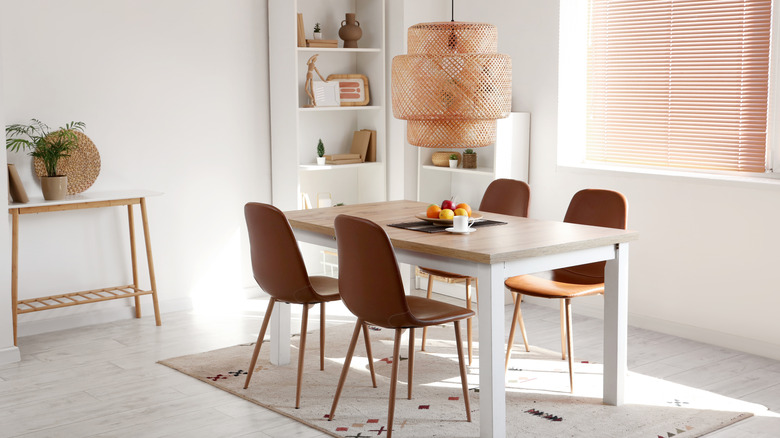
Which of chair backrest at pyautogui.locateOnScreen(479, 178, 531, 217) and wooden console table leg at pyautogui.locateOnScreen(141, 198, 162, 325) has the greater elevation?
chair backrest at pyautogui.locateOnScreen(479, 178, 531, 217)

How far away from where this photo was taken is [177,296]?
5793 mm

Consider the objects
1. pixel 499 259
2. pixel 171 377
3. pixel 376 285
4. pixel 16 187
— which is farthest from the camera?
pixel 16 187

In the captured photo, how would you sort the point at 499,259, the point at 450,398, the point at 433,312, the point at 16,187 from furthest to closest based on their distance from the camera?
the point at 16,187 → the point at 450,398 → the point at 433,312 → the point at 499,259

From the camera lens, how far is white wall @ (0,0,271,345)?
5.11 metres

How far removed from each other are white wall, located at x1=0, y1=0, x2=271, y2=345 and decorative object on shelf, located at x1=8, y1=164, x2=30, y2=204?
263 mm

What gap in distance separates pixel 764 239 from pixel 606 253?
1.32 meters

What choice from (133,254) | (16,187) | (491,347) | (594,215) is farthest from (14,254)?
(594,215)

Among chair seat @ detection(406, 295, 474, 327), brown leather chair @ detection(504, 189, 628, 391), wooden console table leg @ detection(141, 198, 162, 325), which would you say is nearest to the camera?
chair seat @ detection(406, 295, 474, 327)

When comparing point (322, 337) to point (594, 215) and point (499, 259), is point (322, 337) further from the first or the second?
point (594, 215)

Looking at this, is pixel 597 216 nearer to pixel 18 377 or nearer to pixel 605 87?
pixel 605 87

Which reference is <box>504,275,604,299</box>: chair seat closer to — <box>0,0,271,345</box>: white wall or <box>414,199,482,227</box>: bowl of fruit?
<box>414,199,482,227</box>: bowl of fruit

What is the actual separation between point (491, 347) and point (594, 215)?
1373mm

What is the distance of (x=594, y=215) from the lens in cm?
440

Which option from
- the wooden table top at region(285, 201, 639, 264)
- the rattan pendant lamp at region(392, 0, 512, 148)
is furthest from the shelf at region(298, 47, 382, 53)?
the rattan pendant lamp at region(392, 0, 512, 148)
